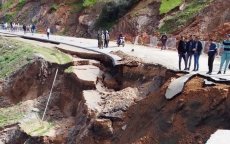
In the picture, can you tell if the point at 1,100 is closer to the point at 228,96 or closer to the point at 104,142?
the point at 104,142

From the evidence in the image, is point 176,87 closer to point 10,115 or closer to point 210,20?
point 10,115

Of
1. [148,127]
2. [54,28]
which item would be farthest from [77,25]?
[148,127]

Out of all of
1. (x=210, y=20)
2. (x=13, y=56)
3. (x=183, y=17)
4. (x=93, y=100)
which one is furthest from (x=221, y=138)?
(x=183, y=17)

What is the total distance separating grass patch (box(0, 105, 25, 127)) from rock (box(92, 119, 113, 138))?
596 centimetres

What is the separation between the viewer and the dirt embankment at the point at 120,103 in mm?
15602

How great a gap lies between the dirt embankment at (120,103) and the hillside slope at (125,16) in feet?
34.7

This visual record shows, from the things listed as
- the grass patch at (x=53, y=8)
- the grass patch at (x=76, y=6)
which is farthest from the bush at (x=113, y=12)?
the grass patch at (x=53, y=8)

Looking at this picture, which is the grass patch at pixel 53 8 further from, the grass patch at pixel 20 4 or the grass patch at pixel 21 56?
the grass patch at pixel 21 56

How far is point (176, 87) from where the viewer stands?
17641mm

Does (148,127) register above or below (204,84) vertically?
below

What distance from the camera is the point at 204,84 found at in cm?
1698

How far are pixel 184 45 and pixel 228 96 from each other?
5.60 metres

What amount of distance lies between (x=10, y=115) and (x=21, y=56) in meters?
6.70

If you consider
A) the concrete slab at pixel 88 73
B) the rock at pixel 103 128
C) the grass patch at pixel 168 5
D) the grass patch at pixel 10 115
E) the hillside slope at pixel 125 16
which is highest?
the grass patch at pixel 168 5
